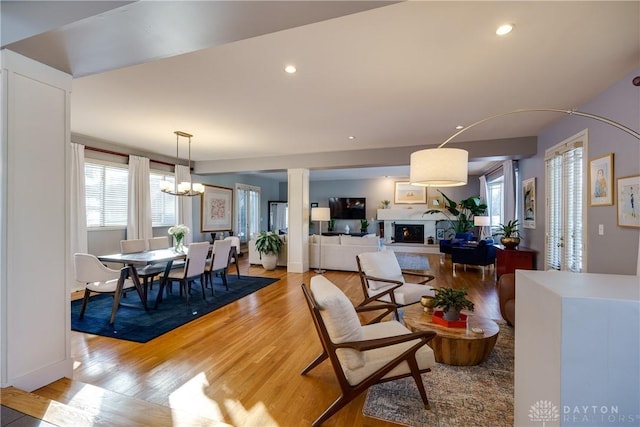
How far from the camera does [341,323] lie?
1.80m

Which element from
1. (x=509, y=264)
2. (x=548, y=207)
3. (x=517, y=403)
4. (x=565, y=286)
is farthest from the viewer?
(x=509, y=264)

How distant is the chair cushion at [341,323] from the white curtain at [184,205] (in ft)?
18.8

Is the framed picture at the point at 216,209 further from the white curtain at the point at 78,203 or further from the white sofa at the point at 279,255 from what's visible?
the white curtain at the point at 78,203

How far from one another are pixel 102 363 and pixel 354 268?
15.1 ft

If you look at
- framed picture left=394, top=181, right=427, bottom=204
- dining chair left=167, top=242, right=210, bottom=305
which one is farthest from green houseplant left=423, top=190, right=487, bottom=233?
dining chair left=167, top=242, right=210, bottom=305

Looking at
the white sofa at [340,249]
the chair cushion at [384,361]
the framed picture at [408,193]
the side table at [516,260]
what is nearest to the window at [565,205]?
the side table at [516,260]

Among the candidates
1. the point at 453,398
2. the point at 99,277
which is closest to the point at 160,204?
the point at 99,277

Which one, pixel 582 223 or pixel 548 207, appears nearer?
pixel 582 223

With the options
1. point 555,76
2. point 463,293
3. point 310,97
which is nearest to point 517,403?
point 463,293

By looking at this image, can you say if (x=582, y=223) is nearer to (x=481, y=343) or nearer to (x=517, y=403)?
(x=481, y=343)

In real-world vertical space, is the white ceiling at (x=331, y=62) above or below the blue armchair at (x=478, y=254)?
above

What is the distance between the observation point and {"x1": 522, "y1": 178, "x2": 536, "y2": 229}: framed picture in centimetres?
485

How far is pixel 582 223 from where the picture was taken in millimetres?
3391

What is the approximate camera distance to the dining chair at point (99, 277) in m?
3.31
